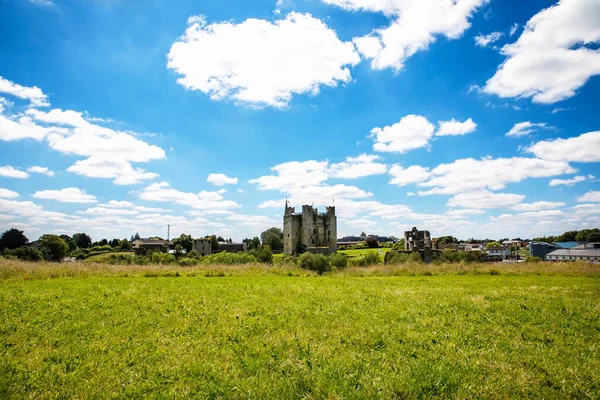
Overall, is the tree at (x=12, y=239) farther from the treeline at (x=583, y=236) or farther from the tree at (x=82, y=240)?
the treeline at (x=583, y=236)

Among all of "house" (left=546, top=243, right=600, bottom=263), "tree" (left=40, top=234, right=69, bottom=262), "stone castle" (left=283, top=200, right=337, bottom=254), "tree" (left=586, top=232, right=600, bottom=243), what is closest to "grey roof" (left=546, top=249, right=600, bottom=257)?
"house" (left=546, top=243, right=600, bottom=263)

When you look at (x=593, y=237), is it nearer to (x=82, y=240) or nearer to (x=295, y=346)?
(x=295, y=346)

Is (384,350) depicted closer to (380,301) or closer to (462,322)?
(462,322)

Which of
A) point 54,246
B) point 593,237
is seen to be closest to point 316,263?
point 54,246

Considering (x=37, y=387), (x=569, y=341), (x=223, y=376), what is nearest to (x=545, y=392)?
(x=569, y=341)

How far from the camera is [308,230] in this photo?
3263 inches

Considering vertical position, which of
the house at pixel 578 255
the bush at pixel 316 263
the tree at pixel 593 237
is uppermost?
the tree at pixel 593 237

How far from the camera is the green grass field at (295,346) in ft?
16.2

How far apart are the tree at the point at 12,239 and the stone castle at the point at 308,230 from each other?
201 feet

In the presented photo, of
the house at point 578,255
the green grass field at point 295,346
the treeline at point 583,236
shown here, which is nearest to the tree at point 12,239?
the green grass field at point 295,346

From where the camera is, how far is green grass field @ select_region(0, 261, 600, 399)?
4949 millimetres

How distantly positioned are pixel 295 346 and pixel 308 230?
76.3 m

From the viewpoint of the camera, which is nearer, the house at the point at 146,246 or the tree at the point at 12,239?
the tree at the point at 12,239

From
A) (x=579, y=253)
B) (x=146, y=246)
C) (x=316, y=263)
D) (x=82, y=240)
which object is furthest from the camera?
(x=82, y=240)
